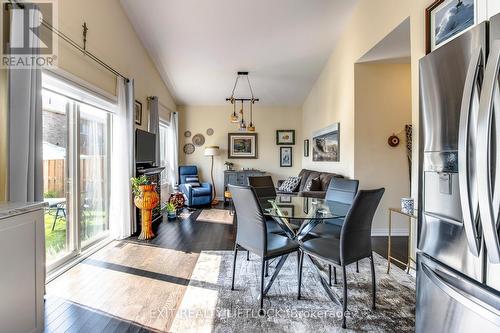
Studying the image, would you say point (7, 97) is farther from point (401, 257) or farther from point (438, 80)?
point (401, 257)

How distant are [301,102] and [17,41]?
661 cm

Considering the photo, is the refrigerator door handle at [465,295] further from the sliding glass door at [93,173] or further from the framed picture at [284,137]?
the framed picture at [284,137]

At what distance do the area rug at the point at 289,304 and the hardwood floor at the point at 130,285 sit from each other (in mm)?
199

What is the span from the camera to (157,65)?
5488mm

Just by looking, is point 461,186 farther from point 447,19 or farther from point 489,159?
point 447,19

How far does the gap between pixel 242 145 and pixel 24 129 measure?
5.99 m

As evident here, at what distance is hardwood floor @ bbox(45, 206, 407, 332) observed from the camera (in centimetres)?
191

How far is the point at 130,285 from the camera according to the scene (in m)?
2.45

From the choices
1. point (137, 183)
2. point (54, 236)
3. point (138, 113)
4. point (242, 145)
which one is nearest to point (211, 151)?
point (242, 145)

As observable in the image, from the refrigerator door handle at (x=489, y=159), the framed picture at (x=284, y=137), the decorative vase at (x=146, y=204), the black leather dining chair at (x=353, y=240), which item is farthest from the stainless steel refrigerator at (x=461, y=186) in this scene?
the framed picture at (x=284, y=137)

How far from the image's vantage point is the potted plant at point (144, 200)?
3814mm

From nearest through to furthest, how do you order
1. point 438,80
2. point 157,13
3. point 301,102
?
point 438,80 → point 157,13 → point 301,102

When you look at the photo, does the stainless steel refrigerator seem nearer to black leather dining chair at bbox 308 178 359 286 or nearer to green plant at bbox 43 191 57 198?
black leather dining chair at bbox 308 178 359 286

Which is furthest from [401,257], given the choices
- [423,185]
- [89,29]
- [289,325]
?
[89,29]
